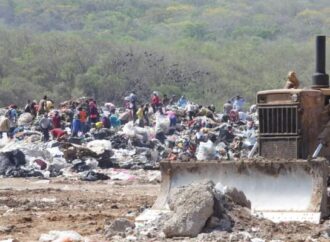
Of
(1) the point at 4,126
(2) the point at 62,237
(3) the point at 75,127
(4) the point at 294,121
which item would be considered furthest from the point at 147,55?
(2) the point at 62,237

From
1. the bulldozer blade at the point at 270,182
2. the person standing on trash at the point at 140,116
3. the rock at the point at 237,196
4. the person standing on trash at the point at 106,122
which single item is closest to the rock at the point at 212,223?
the rock at the point at 237,196

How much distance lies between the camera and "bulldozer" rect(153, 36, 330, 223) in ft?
41.6

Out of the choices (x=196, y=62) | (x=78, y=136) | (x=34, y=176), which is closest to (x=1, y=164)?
(x=34, y=176)

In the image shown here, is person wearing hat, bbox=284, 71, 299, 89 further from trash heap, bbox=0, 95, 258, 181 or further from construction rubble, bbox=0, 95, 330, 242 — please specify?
trash heap, bbox=0, 95, 258, 181

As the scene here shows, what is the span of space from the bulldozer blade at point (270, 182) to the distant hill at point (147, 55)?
41.6 metres

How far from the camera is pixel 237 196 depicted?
12.7 m

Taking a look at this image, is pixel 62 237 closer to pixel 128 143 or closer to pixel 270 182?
pixel 270 182

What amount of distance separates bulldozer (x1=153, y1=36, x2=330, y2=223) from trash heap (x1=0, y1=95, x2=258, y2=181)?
5738mm

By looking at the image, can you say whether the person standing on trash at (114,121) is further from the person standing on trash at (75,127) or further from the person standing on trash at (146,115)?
the person standing on trash at (75,127)

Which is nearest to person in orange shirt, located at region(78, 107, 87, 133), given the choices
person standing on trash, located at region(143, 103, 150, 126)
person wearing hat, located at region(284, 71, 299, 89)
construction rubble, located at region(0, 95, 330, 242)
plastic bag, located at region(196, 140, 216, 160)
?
construction rubble, located at region(0, 95, 330, 242)

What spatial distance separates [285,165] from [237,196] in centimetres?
69

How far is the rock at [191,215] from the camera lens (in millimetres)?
11594

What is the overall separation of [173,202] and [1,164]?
12386 millimetres

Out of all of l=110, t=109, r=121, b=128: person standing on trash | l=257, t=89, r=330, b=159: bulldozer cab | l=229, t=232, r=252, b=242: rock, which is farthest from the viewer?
l=110, t=109, r=121, b=128: person standing on trash
